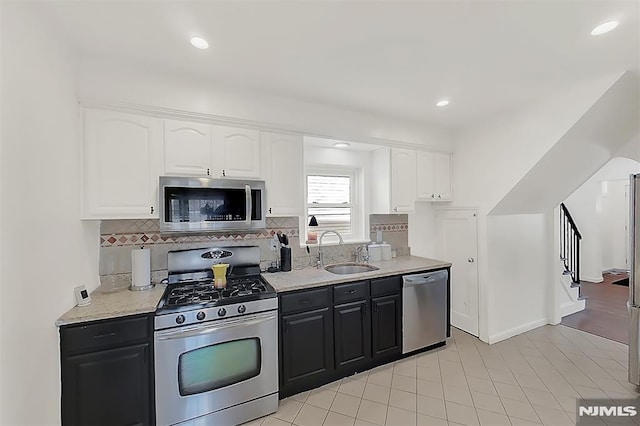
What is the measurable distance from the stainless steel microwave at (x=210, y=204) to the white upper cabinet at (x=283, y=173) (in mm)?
133

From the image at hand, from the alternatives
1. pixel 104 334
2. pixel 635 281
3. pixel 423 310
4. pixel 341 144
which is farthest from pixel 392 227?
pixel 104 334

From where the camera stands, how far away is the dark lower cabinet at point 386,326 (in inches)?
112

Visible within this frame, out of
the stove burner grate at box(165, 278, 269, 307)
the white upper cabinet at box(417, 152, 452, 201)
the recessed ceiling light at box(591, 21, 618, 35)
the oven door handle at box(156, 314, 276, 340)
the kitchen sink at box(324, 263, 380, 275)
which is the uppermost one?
the recessed ceiling light at box(591, 21, 618, 35)

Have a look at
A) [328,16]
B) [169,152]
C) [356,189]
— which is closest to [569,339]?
[356,189]

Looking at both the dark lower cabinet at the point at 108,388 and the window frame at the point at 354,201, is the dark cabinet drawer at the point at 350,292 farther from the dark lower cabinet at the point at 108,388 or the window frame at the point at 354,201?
the dark lower cabinet at the point at 108,388

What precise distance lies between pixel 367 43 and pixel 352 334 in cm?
241

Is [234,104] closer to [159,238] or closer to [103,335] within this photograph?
[159,238]

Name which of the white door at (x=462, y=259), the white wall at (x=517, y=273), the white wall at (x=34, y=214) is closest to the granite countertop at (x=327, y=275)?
the white door at (x=462, y=259)

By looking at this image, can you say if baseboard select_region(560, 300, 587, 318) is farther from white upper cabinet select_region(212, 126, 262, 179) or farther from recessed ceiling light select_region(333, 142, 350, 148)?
white upper cabinet select_region(212, 126, 262, 179)

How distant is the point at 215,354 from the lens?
209 centimetres

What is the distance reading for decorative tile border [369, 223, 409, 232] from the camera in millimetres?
3787

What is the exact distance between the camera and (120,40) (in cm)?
190

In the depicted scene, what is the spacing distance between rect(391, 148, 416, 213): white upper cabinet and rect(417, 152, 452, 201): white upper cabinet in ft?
0.37
